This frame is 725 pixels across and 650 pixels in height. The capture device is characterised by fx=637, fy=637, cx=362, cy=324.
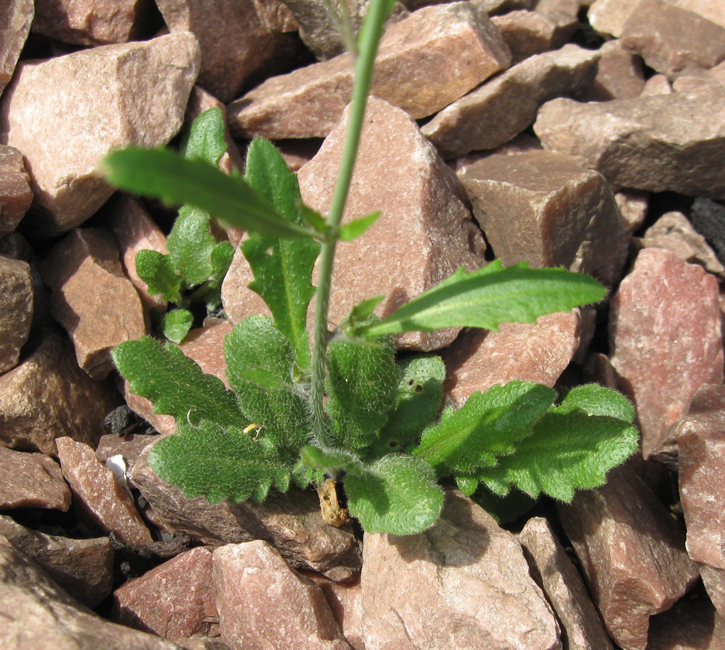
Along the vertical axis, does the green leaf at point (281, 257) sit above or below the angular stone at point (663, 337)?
above

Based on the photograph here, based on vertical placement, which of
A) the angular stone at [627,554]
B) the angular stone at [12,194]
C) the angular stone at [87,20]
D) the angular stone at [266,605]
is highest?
the angular stone at [87,20]

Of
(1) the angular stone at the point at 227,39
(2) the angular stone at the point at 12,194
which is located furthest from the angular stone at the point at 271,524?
(1) the angular stone at the point at 227,39

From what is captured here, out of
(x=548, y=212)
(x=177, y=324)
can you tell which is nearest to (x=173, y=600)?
(x=177, y=324)

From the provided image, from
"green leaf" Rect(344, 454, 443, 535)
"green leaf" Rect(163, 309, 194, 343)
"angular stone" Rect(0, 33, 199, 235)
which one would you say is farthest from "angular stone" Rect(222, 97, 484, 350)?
"angular stone" Rect(0, 33, 199, 235)

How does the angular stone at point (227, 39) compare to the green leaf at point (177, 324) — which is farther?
the angular stone at point (227, 39)

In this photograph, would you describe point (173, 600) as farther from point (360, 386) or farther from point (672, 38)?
point (672, 38)

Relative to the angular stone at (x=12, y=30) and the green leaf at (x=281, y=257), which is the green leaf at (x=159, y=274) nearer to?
the green leaf at (x=281, y=257)

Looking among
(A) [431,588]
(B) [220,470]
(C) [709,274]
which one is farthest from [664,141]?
(B) [220,470]

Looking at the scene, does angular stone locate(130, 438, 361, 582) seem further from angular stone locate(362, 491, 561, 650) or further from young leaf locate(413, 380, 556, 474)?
young leaf locate(413, 380, 556, 474)
